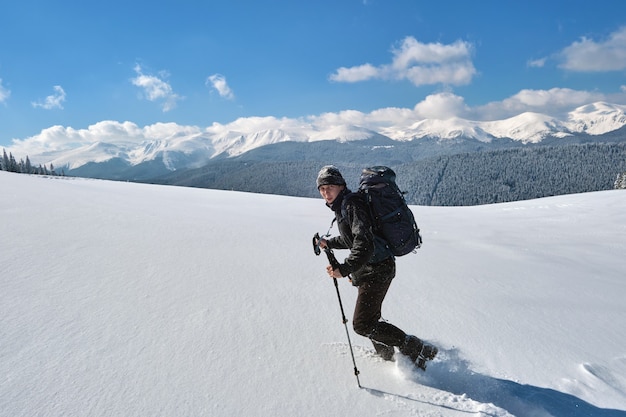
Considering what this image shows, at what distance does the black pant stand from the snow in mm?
332

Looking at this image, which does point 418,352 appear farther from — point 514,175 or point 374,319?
point 514,175

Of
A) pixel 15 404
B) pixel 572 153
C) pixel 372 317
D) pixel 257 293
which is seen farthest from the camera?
pixel 572 153

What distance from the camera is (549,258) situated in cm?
884

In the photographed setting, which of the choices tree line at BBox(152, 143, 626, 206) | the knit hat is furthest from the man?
tree line at BBox(152, 143, 626, 206)

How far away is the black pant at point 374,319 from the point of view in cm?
360

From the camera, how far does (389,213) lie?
3451mm

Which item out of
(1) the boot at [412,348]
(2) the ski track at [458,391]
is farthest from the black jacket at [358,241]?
(2) the ski track at [458,391]

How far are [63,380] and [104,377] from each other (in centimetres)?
31

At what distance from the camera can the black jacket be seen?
3.33 meters

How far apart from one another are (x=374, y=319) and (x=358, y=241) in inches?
37.2

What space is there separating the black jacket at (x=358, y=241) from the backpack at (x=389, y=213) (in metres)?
0.10

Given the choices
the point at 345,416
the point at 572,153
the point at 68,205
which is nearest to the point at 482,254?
the point at 345,416

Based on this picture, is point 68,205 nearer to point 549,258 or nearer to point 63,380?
point 63,380

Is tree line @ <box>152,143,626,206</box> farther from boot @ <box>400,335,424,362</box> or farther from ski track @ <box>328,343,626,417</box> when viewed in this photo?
boot @ <box>400,335,424,362</box>
